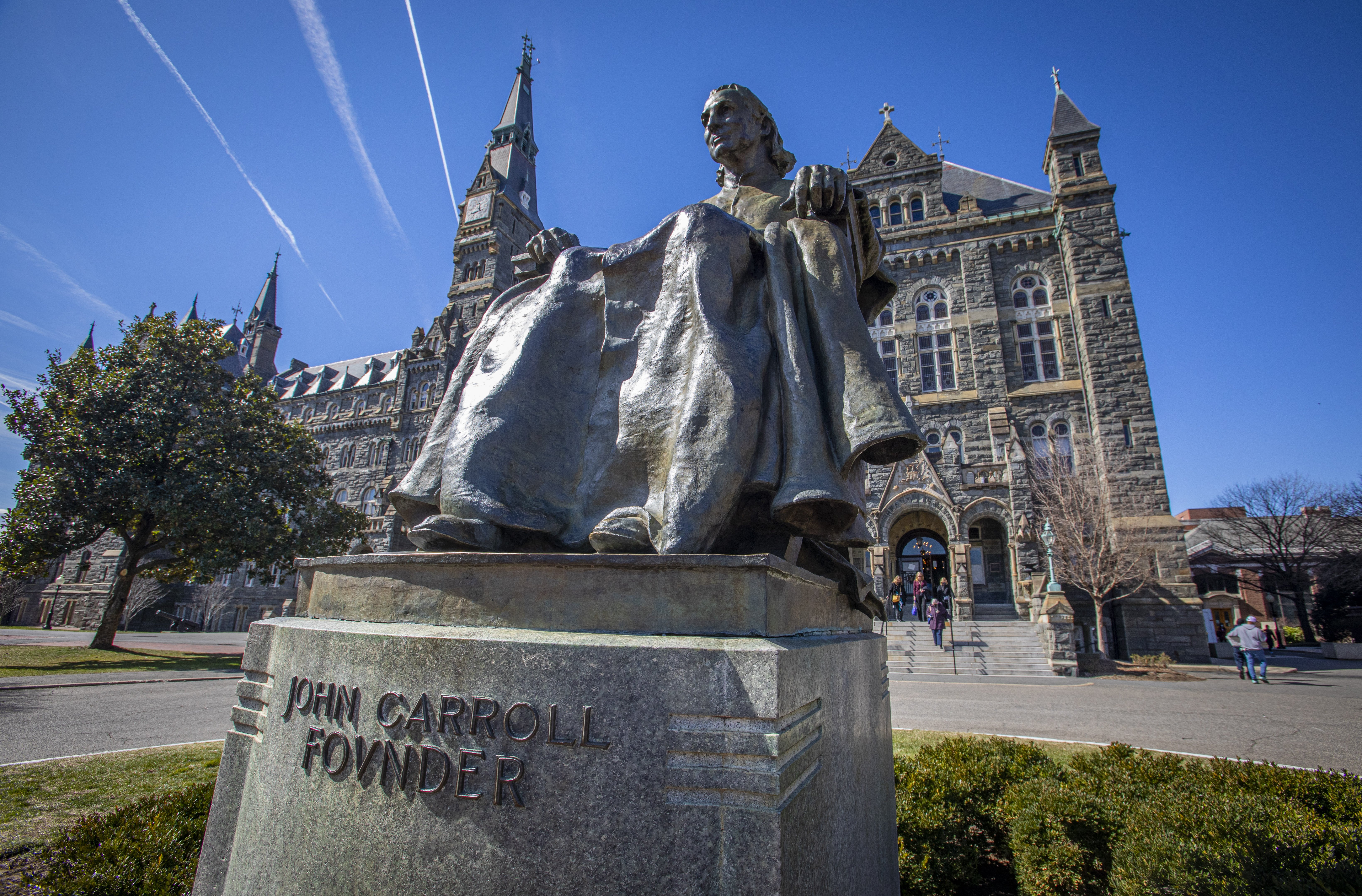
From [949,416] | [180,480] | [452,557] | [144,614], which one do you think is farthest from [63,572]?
[452,557]

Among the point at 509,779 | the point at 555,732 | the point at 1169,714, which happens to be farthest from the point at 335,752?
the point at 1169,714

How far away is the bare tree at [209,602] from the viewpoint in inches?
1516

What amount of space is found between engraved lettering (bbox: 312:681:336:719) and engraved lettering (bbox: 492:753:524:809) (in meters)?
0.52

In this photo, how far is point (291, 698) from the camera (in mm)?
1737

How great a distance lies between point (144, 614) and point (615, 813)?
1782 inches

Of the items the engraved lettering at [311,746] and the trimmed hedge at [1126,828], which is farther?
the trimmed hedge at [1126,828]

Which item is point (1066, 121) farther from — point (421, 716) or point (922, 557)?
point (421, 716)

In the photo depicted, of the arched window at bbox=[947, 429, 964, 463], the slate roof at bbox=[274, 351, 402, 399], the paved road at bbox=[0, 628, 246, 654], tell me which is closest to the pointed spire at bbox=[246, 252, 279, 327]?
the slate roof at bbox=[274, 351, 402, 399]

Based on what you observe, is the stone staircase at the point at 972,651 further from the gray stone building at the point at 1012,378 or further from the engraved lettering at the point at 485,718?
the engraved lettering at the point at 485,718

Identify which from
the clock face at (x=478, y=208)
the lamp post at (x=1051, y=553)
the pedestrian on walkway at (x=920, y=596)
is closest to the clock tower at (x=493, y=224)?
the clock face at (x=478, y=208)

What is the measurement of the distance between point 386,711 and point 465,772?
0.27 m

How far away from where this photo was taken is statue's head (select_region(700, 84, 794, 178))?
3312 mm

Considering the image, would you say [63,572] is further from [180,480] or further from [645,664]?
[645,664]

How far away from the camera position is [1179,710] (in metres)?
10.1
